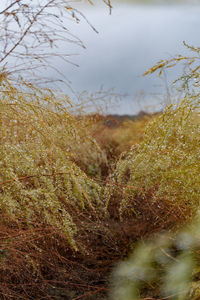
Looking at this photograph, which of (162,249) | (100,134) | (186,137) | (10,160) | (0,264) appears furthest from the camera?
(100,134)

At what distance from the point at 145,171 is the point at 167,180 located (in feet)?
0.46

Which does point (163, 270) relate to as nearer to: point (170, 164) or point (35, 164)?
point (170, 164)

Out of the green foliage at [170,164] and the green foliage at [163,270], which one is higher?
the green foliage at [170,164]

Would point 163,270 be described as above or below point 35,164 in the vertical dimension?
below

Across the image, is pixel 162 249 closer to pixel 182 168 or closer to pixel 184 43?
pixel 182 168

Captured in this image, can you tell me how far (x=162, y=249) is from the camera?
2.08 meters

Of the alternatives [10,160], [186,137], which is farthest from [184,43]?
[10,160]

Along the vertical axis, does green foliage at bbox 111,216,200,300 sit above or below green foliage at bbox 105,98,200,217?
below

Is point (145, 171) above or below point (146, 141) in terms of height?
below

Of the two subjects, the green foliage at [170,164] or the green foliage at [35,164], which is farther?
the green foliage at [170,164]

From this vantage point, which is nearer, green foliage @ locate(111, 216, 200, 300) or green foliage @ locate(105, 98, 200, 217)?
green foliage @ locate(111, 216, 200, 300)

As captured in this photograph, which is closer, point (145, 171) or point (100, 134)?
point (145, 171)

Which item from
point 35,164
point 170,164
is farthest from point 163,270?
point 35,164

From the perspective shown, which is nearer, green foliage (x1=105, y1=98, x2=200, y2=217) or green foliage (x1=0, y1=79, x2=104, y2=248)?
green foliage (x1=0, y1=79, x2=104, y2=248)
